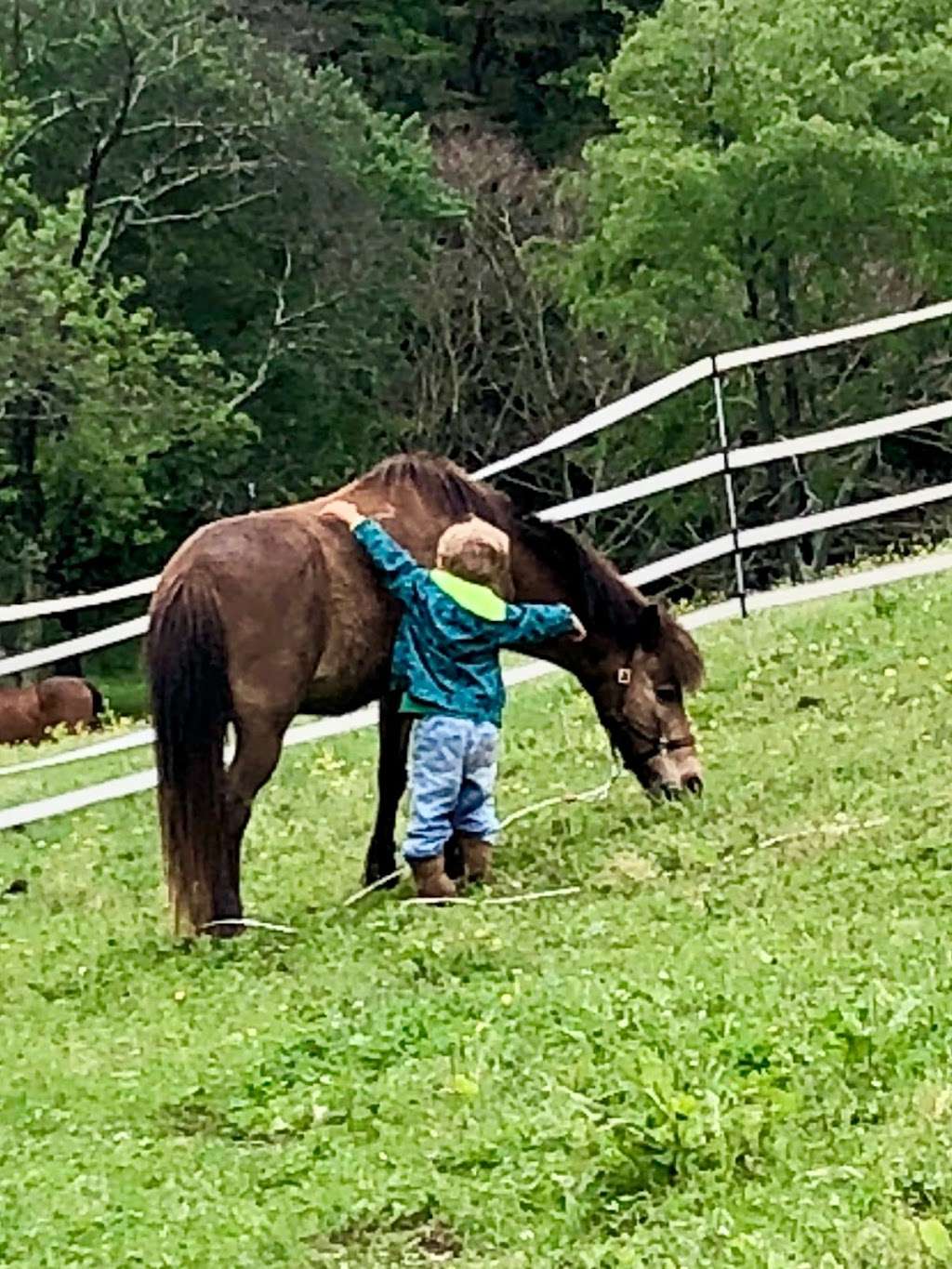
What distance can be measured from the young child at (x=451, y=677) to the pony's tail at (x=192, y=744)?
633mm

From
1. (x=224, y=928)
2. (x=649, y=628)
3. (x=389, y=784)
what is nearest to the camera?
(x=224, y=928)

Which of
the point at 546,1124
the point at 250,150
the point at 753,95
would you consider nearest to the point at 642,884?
the point at 546,1124

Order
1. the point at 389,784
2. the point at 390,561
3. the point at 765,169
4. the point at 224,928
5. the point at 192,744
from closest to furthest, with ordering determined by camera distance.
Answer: the point at 192,744
the point at 224,928
the point at 390,561
the point at 389,784
the point at 765,169

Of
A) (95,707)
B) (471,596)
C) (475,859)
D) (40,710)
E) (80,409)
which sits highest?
(471,596)

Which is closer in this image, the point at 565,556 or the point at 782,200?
the point at 565,556

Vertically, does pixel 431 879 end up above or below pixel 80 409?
above

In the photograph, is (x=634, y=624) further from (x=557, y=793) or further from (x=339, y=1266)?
(x=339, y=1266)

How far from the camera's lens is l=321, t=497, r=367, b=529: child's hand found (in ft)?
24.4

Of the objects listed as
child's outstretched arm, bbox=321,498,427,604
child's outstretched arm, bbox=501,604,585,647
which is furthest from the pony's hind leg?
child's outstretched arm, bbox=501,604,585,647

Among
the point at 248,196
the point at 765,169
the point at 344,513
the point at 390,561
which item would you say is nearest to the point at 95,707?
the point at 765,169

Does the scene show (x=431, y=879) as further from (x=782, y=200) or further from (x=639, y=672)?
(x=782, y=200)

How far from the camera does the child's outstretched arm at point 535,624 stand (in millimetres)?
7305

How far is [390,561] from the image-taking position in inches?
286

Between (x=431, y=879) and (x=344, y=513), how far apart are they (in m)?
1.28
